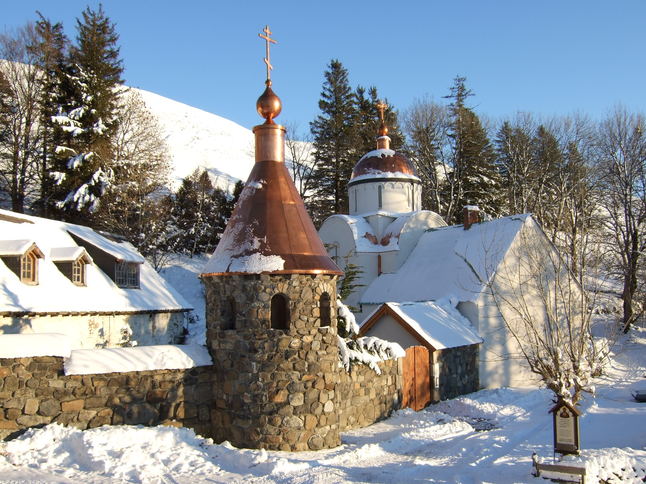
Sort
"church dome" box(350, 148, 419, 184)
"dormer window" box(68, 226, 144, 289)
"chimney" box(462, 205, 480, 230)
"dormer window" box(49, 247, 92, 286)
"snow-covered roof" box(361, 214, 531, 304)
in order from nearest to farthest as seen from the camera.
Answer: "dormer window" box(49, 247, 92, 286), "snow-covered roof" box(361, 214, 531, 304), "dormer window" box(68, 226, 144, 289), "chimney" box(462, 205, 480, 230), "church dome" box(350, 148, 419, 184)

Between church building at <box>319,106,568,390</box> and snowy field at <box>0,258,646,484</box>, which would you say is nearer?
snowy field at <box>0,258,646,484</box>

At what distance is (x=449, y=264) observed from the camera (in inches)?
809

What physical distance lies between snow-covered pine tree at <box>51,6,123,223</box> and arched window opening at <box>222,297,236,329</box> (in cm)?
2008

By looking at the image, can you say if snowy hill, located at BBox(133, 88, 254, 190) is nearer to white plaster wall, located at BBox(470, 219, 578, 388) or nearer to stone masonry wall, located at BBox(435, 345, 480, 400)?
white plaster wall, located at BBox(470, 219, 578, 388)

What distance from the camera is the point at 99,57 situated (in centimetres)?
3045

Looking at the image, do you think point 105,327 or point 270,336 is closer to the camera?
point 270,336

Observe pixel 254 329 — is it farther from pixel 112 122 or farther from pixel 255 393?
pixel 112 122

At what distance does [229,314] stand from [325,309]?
1.69 meters

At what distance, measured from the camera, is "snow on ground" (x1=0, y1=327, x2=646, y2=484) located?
7.59m

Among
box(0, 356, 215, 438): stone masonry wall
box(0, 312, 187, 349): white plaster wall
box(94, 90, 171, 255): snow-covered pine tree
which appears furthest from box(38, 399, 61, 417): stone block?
box(94, 90, 171, 255): snow-covered pine tree

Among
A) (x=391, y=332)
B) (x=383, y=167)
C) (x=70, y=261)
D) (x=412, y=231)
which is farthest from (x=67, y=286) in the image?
(x=383, y=167)

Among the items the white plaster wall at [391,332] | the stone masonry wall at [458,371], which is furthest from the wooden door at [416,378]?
the white plaster wall at [391,332]

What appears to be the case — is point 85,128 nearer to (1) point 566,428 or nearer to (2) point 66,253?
(2) point 66,253

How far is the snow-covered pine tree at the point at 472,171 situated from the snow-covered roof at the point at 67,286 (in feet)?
64.8
